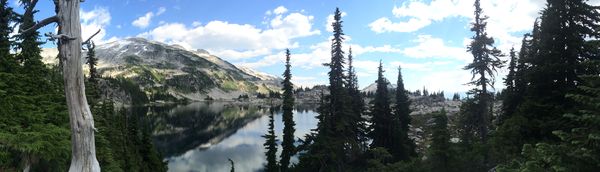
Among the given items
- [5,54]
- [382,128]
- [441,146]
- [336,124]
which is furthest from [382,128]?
[5,54]

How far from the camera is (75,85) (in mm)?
8484

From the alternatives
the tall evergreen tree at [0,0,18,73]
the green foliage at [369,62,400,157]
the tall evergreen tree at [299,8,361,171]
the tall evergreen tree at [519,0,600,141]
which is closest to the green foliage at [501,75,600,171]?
the tall evergreen tree at [519,0,600,141]

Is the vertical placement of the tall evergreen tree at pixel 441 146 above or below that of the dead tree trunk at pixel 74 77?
below

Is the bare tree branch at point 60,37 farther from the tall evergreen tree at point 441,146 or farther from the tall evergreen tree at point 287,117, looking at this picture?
the tall evergreen tree at point 287,117

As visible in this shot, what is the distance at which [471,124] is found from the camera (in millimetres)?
49250

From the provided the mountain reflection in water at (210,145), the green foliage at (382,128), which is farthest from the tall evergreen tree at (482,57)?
the mountain reflection in water at (210,145)

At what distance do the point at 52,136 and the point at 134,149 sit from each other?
30.1 m

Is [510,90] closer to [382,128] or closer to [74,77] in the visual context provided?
[382,128]

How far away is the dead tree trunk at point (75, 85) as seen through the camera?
330 inches

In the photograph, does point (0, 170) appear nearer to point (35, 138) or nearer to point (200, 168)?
point (35, 138)

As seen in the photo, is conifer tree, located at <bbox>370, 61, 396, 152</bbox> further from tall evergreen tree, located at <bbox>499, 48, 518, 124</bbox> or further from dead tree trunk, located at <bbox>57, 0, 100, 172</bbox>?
dead tree trunk, located at <bbox>57, 0, 100, 172</bbox>

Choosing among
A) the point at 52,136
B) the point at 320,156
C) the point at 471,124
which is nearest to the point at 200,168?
Result: the point at 320,156

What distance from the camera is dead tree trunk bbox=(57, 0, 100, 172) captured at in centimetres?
838

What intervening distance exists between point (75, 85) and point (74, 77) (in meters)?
0.16
